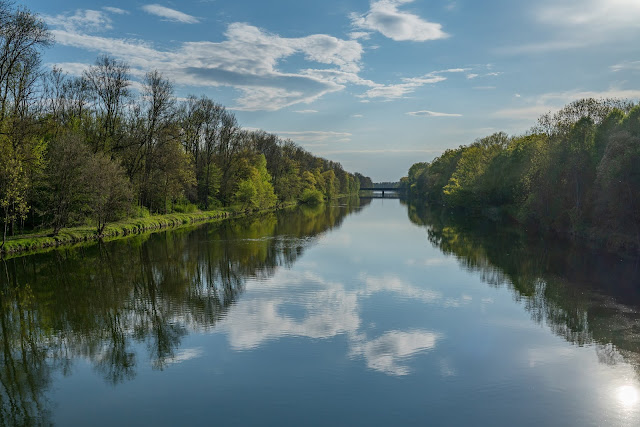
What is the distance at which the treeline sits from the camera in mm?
30844

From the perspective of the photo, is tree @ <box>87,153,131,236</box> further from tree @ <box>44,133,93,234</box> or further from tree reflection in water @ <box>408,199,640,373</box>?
tree reflection in water @ <box>408,199,640,373</box>

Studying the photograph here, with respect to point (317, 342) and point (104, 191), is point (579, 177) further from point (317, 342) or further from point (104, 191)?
point (104, 191)

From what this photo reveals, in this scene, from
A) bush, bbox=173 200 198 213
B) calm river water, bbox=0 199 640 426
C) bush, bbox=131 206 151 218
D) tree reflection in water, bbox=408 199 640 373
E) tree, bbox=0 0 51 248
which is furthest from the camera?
bush, bbox=173 200 198 213

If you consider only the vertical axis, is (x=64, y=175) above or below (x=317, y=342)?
above

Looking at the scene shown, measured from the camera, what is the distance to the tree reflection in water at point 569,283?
15008mm

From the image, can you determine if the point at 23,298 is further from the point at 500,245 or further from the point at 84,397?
the point at 500,245

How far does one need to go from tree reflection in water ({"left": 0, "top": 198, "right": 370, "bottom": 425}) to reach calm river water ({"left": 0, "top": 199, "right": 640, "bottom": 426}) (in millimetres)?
76

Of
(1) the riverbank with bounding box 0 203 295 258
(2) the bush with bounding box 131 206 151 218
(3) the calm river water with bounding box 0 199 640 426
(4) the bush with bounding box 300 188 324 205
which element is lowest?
(3) the calm river water with bounding box 0 199 640 426

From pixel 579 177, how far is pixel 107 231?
3888cm

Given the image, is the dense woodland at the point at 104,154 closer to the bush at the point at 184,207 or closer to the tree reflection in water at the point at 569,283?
the bush at the point at 184,207

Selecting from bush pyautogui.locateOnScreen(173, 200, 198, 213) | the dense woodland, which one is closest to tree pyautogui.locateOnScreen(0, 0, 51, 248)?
the dense woodland

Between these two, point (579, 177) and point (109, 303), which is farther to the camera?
point (579, 177)

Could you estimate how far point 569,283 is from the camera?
2259 centimetres

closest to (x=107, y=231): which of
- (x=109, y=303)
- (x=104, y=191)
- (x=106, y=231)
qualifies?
(x=106, y=231)
